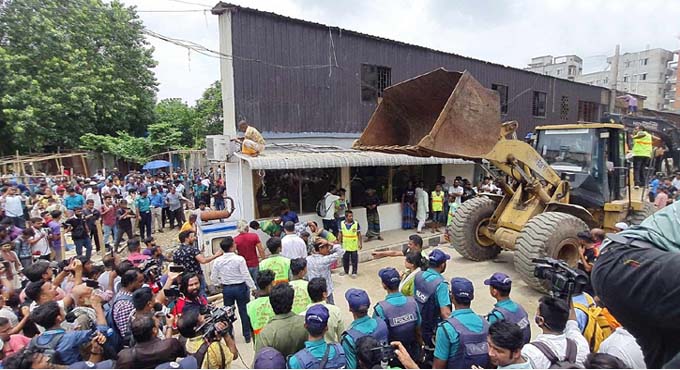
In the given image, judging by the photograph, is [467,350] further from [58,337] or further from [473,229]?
[473,229]

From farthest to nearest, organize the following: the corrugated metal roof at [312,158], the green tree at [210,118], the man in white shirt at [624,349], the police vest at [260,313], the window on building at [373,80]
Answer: the green tree at [210,118] < the window on building at [373,80] < the corrugated metal roof at [312,158] < the police vest at [260,313] < the man in white shirt at [624,349]

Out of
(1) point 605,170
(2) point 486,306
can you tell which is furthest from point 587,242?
(1) point 605,170

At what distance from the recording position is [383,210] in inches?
415

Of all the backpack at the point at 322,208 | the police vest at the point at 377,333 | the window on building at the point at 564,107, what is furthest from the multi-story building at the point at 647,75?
the police vest at the point at 377,333

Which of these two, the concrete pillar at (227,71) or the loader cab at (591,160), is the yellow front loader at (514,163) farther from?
the concrete pillar at (227,71)

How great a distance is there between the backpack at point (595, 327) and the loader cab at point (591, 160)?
14.9 ft

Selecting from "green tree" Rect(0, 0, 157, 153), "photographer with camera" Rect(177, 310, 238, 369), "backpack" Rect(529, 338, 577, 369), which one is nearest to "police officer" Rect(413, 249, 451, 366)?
"backpack" Rect(529, 338, 577, 369)

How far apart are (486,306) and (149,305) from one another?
4.94 m

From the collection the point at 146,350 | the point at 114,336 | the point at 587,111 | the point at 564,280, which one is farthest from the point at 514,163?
the point at 587,111

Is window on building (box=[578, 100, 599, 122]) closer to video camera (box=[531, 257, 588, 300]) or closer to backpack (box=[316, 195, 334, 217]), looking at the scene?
backpack (box=[316, 195, 334, 217])

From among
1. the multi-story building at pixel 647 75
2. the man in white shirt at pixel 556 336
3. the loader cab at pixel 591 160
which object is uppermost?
the multi-story building at pixel 647 75

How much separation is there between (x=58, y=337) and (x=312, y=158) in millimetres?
5999

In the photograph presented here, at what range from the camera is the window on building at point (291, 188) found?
8.87 metres

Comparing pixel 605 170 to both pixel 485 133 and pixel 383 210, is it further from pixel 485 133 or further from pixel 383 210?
pixel 383 210
